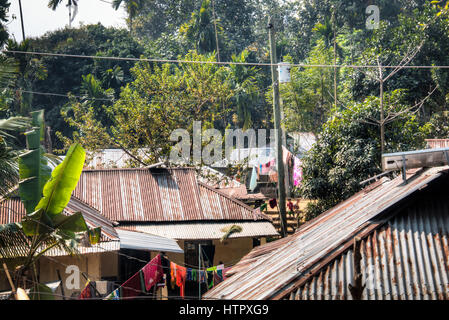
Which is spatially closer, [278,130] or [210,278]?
[210,278]

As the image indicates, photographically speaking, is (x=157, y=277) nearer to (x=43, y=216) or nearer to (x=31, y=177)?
(x=31, y=177)

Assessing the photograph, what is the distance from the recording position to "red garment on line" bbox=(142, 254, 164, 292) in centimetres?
1007

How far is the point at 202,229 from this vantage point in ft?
48.1

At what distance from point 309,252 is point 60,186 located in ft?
12.0

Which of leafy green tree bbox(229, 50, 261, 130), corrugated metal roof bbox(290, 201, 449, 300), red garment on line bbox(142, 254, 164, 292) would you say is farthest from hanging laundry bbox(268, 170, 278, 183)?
corrugated metal roof bbox(290, 201, 449, 300)

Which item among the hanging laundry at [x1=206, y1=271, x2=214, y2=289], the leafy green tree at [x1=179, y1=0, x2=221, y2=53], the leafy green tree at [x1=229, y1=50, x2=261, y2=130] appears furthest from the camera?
the leafy green tree at [x1=179, y1=0, x2=221, y2=53]

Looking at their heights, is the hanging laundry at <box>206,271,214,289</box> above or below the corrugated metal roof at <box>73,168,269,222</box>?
below

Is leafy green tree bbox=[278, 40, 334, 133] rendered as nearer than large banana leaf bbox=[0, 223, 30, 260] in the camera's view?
No

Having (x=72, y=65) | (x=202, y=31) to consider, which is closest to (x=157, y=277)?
(x=72, y=65)

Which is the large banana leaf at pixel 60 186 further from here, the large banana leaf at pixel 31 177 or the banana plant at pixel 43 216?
the large banana leaf at pixel 31 177

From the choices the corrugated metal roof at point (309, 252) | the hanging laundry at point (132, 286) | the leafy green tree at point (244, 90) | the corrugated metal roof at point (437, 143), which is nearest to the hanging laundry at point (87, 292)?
the hanging laundry at point (132, 286)

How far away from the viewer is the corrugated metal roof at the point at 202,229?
46.5 ft

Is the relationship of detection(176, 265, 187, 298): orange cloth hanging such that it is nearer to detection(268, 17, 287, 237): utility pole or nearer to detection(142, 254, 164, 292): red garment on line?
detection(142, 254, 164, 292): red garment on line
